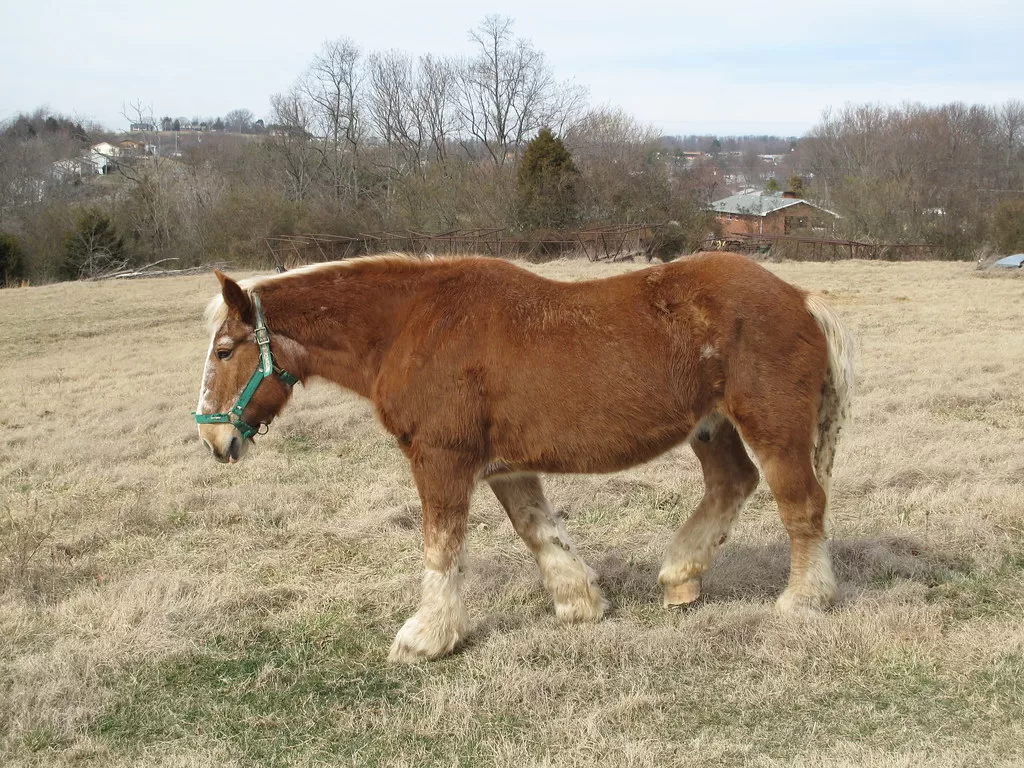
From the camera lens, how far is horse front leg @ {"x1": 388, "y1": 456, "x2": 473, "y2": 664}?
13.5ft

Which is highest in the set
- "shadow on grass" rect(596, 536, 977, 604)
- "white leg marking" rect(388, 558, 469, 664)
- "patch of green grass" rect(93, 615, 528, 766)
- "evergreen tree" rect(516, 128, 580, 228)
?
"evergreen tree" rect(516, 128, 580, 228)

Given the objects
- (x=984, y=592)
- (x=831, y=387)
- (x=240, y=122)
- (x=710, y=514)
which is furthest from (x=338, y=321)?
(x=240, y=122)

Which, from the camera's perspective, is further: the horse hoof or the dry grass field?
the horse hoof

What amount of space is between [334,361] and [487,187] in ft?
123

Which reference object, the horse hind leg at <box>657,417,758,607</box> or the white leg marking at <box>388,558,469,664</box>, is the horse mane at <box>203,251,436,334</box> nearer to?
the white leg marking at <box>388,558,469,664</box>

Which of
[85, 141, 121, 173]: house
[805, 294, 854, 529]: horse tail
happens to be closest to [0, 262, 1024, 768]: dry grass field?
[805, 294, 854, 529]: horse tail

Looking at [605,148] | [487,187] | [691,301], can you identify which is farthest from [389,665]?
[605,148]

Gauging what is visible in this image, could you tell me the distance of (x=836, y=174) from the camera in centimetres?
6138

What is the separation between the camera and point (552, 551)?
15.0ft

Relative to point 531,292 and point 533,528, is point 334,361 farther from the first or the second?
point 533,528

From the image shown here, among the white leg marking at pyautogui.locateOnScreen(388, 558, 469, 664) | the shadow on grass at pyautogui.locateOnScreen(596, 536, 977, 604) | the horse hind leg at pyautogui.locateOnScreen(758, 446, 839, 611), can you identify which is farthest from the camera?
the shadow on grass at pyautogui.locateOnScreen(596, 536, 977, 604)

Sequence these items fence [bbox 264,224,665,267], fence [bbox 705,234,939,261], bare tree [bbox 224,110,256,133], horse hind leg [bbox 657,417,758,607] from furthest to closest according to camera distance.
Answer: bare tree [bbox 224,110,256,133] < fence [bbox 705,234,939,261] < fence [bbox 264,224,665,267] < horse hind leg [bbox 657,417,758,607]

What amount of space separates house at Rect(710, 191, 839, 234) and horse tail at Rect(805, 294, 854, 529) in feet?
156

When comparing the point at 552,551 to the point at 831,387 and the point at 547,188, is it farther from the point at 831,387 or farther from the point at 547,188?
the point at 547,188
